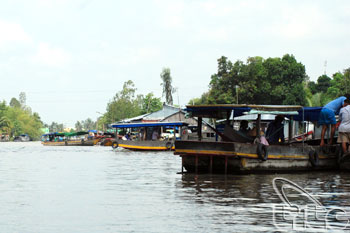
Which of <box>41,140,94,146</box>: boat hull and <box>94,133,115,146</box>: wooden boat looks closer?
<box>94,133,115,146</box>: wooden boat

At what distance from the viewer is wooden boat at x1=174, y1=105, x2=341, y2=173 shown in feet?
46.9

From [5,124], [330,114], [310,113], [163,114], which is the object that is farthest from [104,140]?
[5,124]

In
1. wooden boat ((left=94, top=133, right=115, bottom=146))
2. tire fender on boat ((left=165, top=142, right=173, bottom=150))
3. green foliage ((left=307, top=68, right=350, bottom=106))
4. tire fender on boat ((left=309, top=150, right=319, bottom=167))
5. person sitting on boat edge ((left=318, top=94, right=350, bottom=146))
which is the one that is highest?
green foliage ((left=307, top=68, right=350, bottom=106))

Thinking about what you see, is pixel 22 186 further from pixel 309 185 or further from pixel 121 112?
pixel 121 112

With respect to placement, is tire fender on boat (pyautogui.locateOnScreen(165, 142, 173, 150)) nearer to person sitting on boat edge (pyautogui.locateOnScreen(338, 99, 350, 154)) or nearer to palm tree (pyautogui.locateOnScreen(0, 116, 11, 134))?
person sitting on boat edge (pyautogui.locateOnScreen(338, 99, 350, 154))

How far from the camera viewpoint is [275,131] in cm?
1611

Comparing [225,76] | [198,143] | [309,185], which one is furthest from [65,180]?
[225,76]

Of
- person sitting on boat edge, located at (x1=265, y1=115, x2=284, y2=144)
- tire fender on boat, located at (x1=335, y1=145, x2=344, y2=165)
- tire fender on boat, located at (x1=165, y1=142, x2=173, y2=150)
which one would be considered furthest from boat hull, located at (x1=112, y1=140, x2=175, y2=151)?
tire fender on boat, located at (x1=335, y1=145, x2=344, y2=165)

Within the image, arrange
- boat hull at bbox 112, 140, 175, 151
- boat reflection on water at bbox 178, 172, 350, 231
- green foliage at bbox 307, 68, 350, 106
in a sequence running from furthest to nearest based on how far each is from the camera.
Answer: green foliage at bbox 307, 68, 350, 106
boat hull at bbox 112, 140, 175, 151
boat reflection on water at bbox 178, 172, 350, 231

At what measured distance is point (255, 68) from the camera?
54.2 meters

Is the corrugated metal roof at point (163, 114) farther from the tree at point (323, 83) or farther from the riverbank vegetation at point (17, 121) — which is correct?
the riverbank vegetation at point (17, 121)

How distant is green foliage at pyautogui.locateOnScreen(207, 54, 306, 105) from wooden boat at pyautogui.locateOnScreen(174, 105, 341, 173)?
120ft

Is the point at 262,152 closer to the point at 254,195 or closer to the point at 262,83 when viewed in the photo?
the point at 254,195

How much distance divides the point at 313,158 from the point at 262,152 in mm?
2154
